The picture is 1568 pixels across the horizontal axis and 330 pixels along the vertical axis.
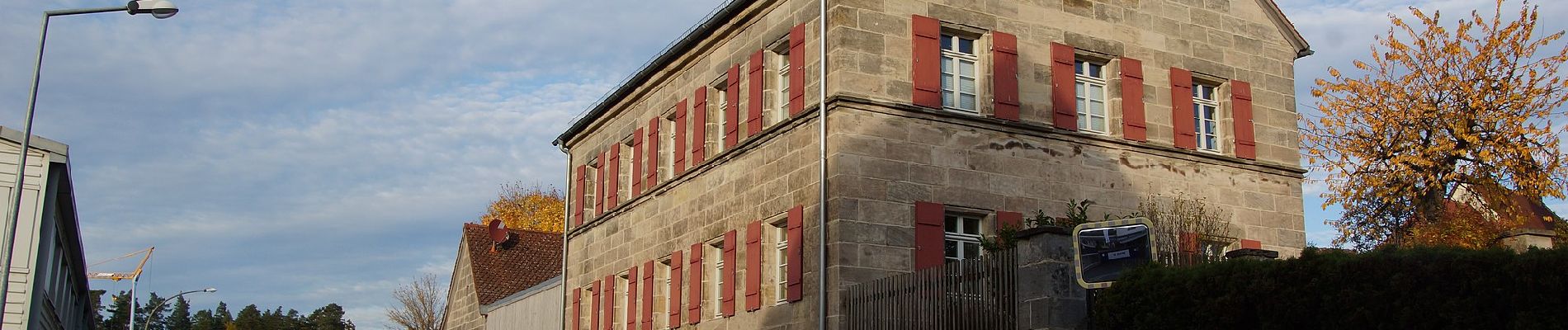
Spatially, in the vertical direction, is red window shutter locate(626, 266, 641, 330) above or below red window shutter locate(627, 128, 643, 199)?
below

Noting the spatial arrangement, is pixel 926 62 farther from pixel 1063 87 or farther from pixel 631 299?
pixel 631 299

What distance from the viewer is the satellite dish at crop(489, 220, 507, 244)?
3644cm

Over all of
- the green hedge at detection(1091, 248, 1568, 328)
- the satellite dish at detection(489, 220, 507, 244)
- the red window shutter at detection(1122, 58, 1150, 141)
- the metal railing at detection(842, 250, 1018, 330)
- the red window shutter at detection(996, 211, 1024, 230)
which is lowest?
the green hedge at detection(1091, 248, 1568, 328)

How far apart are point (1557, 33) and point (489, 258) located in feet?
76.2

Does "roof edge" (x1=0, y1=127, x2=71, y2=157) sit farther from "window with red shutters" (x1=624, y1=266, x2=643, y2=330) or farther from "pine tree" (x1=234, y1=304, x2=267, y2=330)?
"pine tree" (x1=234, y1=304, x2=267, y2=330)

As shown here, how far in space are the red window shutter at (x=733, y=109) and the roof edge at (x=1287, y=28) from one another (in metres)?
7.72

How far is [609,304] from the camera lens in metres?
25.9

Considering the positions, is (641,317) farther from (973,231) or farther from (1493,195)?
(1493,195)

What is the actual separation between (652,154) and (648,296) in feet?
7.57

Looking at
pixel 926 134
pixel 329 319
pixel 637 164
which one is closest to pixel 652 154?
pixel 637 164

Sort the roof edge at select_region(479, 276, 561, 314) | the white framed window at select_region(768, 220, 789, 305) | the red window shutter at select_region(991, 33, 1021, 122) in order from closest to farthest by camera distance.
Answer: the red window shutter at select_region(991, 33, 1021, 122) → the white framed window at select_region(768, 220, 789, 305) → the roof edge at select_region(479, 276, 561, 314)

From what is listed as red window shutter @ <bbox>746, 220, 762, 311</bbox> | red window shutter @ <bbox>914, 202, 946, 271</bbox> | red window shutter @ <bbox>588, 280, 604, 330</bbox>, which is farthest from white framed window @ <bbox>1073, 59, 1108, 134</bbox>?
red window shutter @ <bbox>588, 280, 604, 330</bbox>

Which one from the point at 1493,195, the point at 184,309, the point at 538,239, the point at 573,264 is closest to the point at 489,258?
the point at 538,239

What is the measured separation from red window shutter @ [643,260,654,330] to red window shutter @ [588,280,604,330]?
8.58ft
